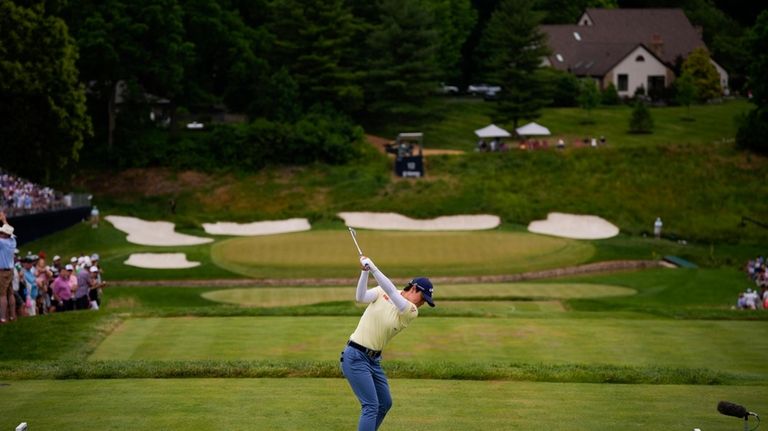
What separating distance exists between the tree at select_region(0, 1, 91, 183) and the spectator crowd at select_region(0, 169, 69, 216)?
142 centimetres

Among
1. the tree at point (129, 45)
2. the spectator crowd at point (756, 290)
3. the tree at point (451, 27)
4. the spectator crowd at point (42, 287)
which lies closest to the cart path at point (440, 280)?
the spectator crowd at point (756, 290)

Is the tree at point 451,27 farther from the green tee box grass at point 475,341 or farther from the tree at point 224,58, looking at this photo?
the green tee box grass at point 475,341

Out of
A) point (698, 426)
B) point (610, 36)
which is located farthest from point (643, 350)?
point (610, 36)

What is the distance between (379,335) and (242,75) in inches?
2516

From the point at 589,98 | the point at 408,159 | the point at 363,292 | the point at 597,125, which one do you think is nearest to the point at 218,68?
the point at 408,159

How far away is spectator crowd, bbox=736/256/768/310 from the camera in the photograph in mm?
40219

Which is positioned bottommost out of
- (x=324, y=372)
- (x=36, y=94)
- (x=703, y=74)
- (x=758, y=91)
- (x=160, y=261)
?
(x=160, y=261)

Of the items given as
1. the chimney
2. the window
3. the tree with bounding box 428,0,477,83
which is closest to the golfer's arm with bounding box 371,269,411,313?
the tree with bounding box 428,0,477,83

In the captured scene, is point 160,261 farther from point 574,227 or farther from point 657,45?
point 657,45

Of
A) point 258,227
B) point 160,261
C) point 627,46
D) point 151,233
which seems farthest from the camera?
point 627,46

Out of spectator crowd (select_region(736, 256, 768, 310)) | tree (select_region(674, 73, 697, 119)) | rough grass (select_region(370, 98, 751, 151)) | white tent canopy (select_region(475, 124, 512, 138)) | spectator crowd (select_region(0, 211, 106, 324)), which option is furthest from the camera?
tree (select_region(674, 73, 697, 119))

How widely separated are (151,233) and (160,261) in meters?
7.33

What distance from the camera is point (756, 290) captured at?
4741cm

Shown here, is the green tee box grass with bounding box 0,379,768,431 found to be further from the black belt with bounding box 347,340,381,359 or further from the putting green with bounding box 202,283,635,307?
the putting green with bounding box 202,283,635,307
